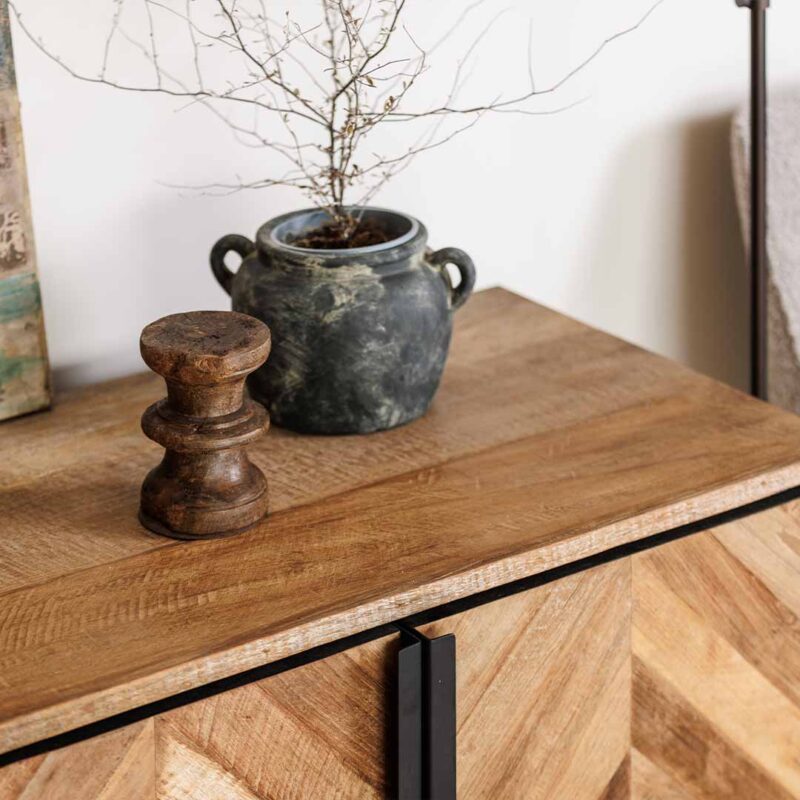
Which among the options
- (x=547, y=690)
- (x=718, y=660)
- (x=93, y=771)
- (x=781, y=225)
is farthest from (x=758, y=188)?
(x=93, y=771)

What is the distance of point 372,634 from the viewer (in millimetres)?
839

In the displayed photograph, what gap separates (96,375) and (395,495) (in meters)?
0.46

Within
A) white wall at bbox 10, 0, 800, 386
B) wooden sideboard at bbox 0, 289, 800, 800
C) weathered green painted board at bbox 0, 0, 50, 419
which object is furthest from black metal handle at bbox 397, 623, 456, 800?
white wall at bbox 10, 0, 800, 386

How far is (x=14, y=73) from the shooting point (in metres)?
1.02

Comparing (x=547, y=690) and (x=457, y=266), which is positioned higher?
(x=457, y=266)

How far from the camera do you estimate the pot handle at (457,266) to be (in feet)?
3.51

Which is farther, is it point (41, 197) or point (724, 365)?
point (724, 365)

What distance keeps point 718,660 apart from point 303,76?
72 cm

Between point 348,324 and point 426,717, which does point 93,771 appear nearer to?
point 426,717

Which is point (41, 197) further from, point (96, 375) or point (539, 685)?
point (539, 685)

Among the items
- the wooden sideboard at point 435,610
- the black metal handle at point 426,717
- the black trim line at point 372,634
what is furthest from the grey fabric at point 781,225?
the black metal handle at point 426,717

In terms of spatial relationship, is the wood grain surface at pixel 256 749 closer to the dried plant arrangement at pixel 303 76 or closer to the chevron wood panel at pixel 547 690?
the chevron wood panel at pixel 547 690

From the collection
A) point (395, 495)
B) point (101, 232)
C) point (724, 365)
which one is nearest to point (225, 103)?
point (101, 232)

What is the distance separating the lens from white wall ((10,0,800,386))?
119 centimetres
